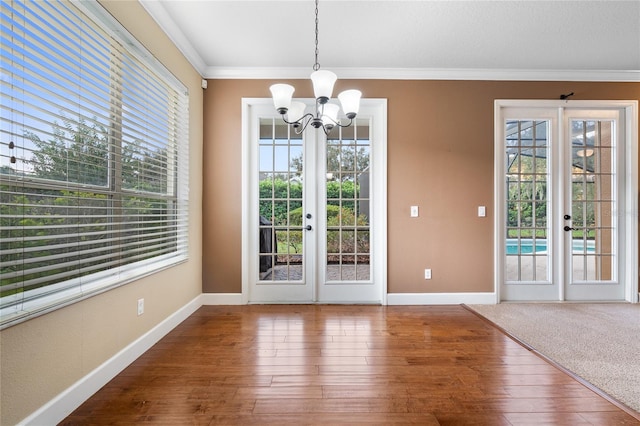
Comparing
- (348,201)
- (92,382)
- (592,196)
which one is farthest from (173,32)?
(592,196)

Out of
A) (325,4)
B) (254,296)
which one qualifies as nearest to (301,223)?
(254,296)

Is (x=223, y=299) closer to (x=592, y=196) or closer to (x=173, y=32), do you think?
(x=173, y=32)

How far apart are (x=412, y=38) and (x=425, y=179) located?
4.73 ft

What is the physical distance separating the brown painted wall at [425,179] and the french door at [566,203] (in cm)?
27

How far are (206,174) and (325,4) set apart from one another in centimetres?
207

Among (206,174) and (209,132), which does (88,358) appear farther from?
(209,132)

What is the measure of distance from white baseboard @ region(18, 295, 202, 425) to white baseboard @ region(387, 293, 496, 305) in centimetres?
235

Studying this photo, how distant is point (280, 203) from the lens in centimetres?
335

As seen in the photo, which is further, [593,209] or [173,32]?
[593,209]

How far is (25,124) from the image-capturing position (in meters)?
1.31

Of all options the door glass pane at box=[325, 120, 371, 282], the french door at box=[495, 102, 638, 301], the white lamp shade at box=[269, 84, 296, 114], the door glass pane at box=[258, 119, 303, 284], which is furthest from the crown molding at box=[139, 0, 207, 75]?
the french door at box=[495, 102, 638, 301]

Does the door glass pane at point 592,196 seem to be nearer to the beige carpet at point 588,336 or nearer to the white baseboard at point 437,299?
the beige carpet at point 588,336

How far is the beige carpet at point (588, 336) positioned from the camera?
5.99 feet

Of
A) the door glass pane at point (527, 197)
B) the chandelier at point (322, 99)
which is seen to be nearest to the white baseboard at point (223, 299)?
the chandelier at point (322, 99)
